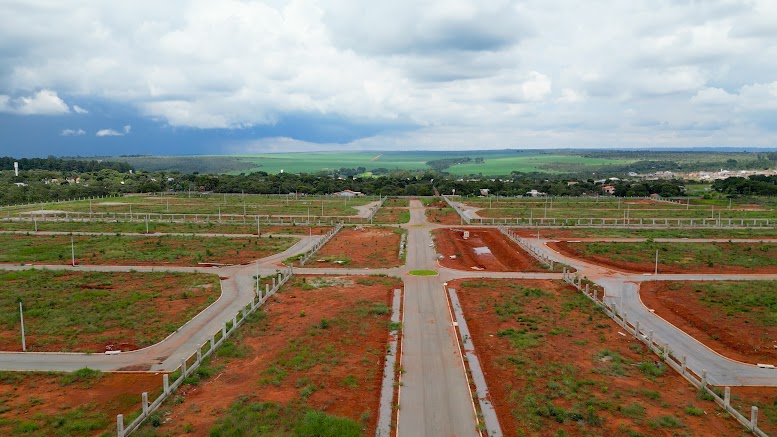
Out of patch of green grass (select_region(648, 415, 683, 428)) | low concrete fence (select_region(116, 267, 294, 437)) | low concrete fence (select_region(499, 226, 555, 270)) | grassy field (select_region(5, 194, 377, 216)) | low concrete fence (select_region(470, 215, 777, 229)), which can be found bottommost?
patch of green grass (select_region(648, 415, 683, 428))

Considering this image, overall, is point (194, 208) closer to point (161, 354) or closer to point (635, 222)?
point (635, 222)

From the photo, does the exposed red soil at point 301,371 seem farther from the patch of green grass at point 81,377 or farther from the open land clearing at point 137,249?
the open land clearing at point 137,249

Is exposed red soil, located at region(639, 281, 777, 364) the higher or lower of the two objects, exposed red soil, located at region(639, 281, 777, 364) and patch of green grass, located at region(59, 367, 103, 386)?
the lower

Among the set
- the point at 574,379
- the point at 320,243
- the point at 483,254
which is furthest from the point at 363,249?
the point at 574,379

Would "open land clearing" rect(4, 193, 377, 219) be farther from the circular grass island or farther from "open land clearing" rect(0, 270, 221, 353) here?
the circular grass island

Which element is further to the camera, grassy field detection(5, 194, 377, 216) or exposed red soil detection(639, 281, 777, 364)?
grassy field detection(5, 194, 377, 216)

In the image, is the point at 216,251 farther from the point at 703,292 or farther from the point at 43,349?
the point at 703,292

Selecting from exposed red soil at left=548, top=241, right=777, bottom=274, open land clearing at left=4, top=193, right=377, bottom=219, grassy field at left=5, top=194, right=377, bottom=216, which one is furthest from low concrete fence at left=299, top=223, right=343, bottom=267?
exposed red soil at left=548, top=241, right=777, bottom=274

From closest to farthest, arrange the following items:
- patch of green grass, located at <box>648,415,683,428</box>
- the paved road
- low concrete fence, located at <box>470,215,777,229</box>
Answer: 1. patch of green grass, located at <box>648,415,683,428</box>
2. the paved road
3. low concrete fence, located at <box>470,215,777,229</box>

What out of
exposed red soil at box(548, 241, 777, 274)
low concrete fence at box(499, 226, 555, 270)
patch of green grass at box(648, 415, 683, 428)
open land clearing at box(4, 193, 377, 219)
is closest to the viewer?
patch of green grass at box(648, 415, 683, 428)
